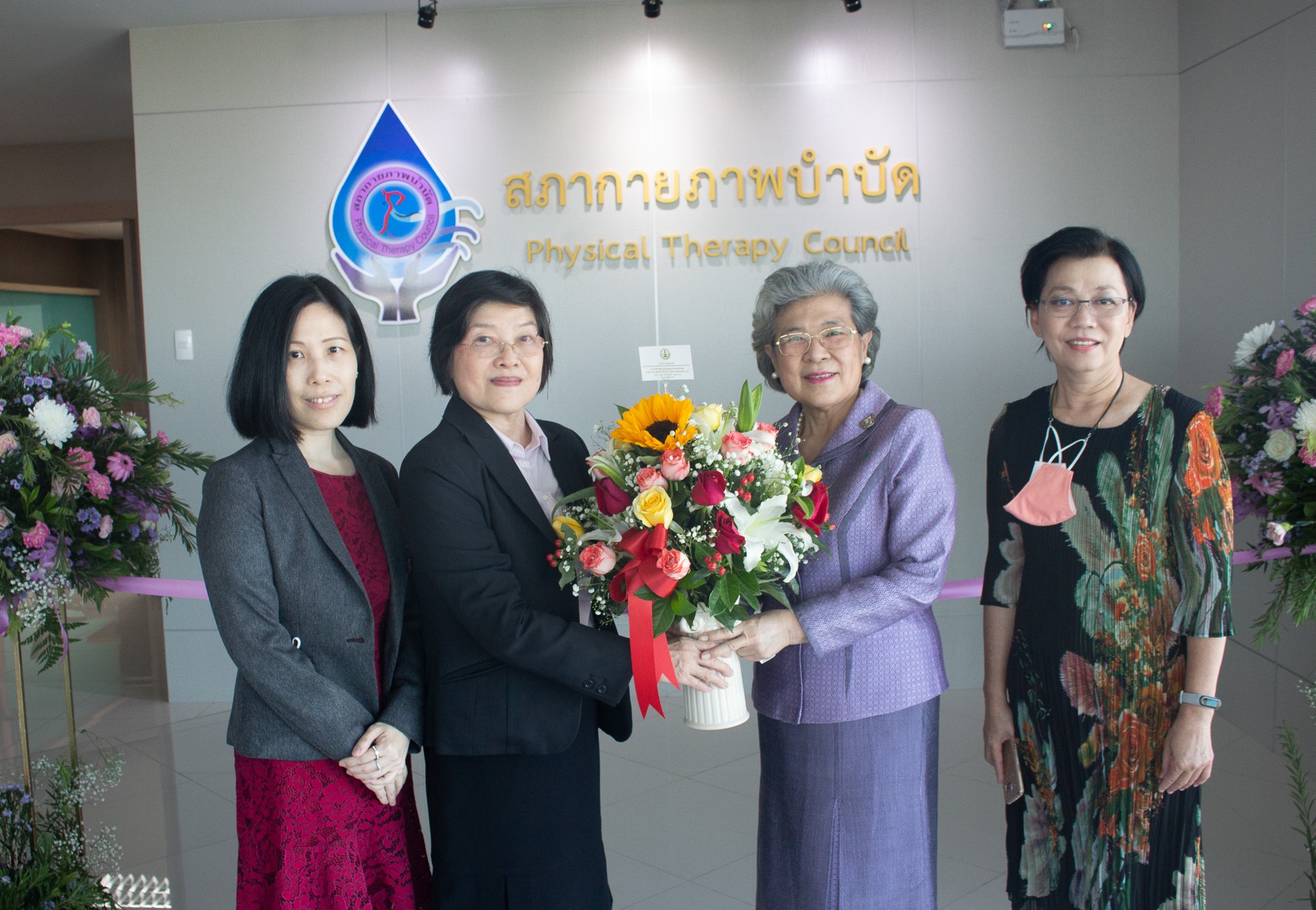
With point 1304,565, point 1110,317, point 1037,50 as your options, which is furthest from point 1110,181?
point 1110,317

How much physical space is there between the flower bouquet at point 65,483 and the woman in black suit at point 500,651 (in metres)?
1.25

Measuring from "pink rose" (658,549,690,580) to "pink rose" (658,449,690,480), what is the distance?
13 cm

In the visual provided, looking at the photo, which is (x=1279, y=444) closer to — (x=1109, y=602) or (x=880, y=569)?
(x=1109, y=602)

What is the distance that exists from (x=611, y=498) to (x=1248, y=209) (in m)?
3.93

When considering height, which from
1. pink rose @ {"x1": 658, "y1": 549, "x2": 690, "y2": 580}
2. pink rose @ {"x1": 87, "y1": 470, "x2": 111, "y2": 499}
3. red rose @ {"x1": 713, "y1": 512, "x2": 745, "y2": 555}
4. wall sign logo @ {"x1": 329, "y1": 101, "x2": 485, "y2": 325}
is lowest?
pink rose @ {"x1": 658, "y1": 549, "x2": 690, "y2": 580}

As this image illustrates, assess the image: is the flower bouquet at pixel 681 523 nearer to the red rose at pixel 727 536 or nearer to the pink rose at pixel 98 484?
the red rose at pixel 727 536

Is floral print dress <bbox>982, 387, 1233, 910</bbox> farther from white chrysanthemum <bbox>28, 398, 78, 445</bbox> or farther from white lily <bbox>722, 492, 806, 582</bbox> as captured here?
white chrysanthemum <bbox>28, 398, 78, 445</bbox>

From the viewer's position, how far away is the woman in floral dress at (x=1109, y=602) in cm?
190

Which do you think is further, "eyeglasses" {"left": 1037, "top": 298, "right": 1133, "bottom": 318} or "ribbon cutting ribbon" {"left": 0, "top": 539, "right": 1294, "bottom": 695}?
"eyeglasses" {"left": 1037, "top": 298, "right": 1133, "bottom": 318}

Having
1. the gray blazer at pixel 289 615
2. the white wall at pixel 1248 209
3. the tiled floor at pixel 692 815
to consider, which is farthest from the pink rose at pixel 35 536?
the white wall at pixel 1248 209

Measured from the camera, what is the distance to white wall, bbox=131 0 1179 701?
4.98 metres

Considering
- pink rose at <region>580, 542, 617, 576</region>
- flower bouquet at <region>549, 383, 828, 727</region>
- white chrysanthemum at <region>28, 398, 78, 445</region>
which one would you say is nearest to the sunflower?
flower bouquet at <region>549, 383, 828, 727</region>

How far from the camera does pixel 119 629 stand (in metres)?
7.59

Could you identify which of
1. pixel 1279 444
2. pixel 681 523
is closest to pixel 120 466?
pixel 681 523
